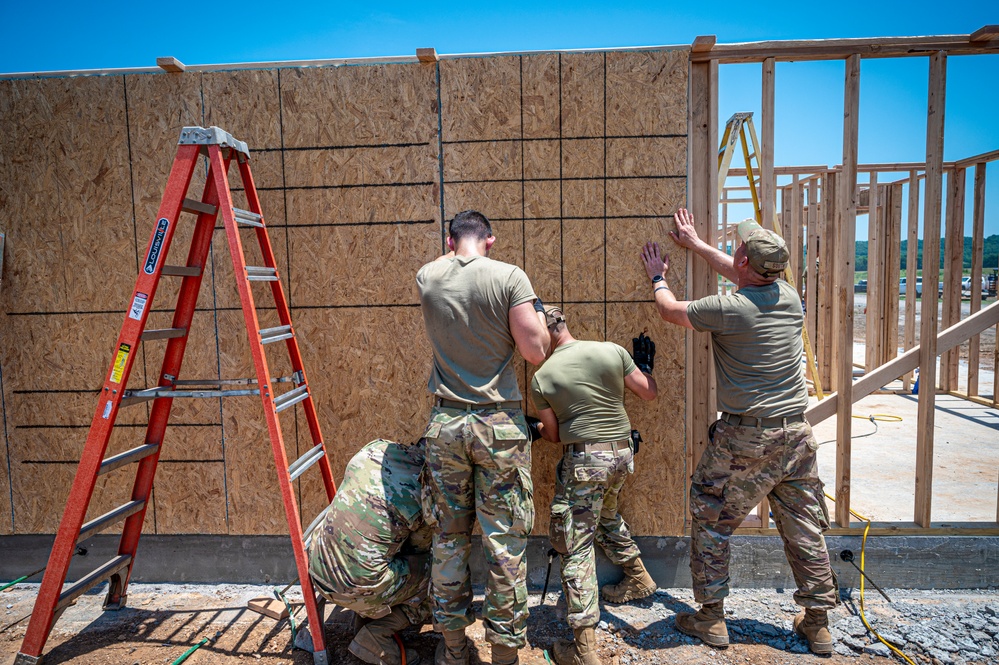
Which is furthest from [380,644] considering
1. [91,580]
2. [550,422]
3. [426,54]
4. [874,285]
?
[874,285]

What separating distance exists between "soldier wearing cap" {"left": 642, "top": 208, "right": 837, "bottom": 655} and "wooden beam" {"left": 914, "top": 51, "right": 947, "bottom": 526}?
3.81 feet

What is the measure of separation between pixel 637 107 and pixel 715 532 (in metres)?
2.69

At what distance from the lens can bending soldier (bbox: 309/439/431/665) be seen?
2.96m

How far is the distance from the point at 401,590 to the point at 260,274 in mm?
1971

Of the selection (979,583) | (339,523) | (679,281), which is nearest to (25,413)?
(339,523)

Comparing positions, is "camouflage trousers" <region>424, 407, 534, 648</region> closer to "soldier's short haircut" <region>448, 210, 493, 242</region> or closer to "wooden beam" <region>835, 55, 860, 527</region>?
"soldier's short haircut" <region>448, 210, 493, 242</region>

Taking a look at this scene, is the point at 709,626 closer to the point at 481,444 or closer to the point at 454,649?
the point at 454,649

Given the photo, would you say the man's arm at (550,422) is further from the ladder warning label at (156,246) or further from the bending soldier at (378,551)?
the ladder warning label at (156,246)

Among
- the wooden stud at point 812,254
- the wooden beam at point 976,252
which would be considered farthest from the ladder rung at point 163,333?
the wooden beam at point 976,252

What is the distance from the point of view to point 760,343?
3139mm

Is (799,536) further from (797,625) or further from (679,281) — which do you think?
(679,281)

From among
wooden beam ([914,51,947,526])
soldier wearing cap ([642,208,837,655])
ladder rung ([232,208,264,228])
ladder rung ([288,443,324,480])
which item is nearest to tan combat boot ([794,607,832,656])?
soldier wearing cap ([642,208,837,655])

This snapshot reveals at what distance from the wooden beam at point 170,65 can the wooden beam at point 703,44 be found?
3.31 meters

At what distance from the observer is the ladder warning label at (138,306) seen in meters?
3.06
